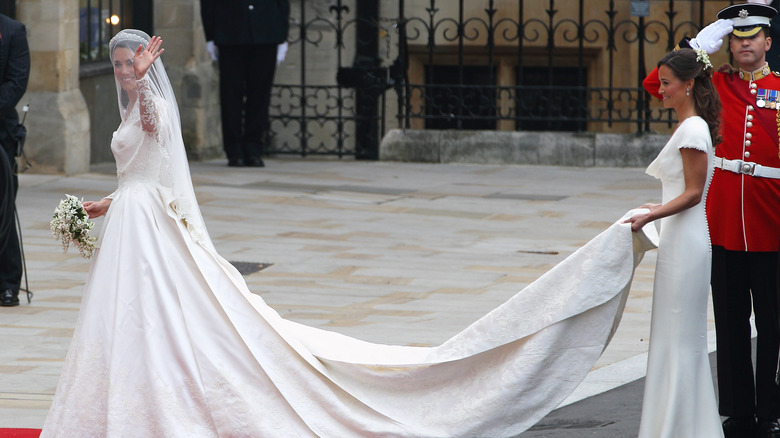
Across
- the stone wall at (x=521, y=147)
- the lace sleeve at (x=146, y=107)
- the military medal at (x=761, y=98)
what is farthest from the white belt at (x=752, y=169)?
the stone wall at (x=521, y=147)

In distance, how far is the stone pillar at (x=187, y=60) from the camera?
1508cm

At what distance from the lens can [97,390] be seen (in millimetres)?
5156

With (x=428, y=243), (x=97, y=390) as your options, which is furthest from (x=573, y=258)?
(x=428, y=243)

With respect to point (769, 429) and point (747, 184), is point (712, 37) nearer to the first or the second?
point (747, 184)

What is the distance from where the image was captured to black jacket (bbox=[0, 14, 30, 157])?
8016 millimetres

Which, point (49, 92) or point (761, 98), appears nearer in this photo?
point (761, 98)

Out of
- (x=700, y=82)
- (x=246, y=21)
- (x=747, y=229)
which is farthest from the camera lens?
(x=246, y=21)

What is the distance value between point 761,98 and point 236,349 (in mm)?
2446

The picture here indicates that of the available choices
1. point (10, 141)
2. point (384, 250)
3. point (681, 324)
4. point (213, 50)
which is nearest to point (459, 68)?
point (213, 50)

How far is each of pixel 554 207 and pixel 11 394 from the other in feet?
22.4

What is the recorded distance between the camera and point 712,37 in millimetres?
5289

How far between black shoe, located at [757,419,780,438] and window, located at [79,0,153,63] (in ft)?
33.6

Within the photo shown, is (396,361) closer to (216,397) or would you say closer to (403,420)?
(403,420)

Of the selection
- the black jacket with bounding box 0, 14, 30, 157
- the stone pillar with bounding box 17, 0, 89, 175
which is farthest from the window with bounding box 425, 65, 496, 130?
the black jacket with bounding box 0, 14, 30, 157
